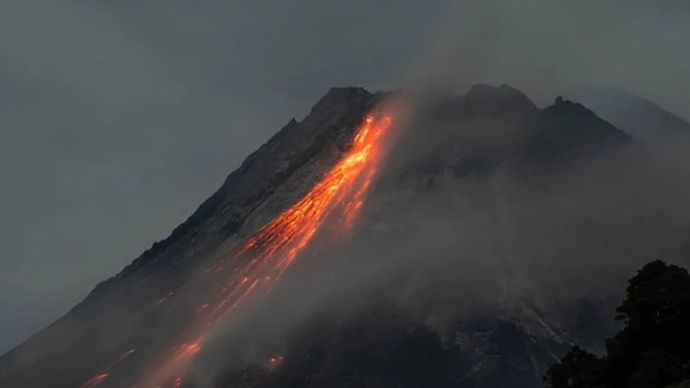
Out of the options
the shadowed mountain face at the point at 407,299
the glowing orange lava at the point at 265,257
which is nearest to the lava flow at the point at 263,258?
the glowing orange lava at the point at 265,257

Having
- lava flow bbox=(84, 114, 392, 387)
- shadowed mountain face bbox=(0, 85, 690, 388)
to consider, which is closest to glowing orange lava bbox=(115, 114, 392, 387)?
lava flow bbox=(84, 114, 392, 387)

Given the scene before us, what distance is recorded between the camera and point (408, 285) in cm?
16512

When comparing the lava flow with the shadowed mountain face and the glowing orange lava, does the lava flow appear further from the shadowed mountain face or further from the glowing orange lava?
the shadowed mountain face

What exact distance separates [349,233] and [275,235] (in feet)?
54.6

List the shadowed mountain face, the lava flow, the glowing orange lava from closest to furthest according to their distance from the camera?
1. the shadowed mountain face
2. the lava flow
3. the glowing orange lava

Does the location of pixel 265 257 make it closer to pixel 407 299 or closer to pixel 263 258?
pixel 263 258

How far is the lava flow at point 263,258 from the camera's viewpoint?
513 feet

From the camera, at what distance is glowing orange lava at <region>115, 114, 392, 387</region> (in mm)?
157000

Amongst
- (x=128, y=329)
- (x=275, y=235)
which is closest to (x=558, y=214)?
(x=275, y=235)

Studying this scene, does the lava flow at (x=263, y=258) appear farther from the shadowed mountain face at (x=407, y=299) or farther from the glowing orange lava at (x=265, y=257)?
the shadowed mountain face at (x=407, y=299)

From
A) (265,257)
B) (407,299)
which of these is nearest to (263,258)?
(265,257)

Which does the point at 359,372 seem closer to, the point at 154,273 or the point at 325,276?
the point at 325,276

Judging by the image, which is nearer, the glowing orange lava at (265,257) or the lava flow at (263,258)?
the lava flow at (263,258)

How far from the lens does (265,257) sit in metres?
180
